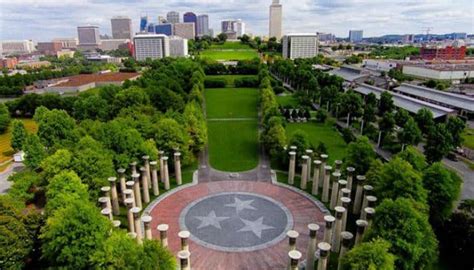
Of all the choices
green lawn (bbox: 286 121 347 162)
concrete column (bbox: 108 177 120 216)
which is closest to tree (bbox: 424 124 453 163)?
green lawn (bbox: 286 121 347 162)

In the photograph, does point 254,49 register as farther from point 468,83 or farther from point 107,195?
point 107,195

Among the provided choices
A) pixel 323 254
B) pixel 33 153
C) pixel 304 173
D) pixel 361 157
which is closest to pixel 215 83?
→ pixel 33 153

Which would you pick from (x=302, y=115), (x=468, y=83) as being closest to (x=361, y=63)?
(x=468, y=83)

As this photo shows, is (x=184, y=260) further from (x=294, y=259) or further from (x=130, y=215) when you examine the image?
(x=130, y=215)

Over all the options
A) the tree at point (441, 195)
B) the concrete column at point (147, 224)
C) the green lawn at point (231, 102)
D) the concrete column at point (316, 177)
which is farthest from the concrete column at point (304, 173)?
the green lawn at point (231, 102)

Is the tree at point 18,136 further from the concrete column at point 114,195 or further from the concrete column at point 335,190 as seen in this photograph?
the concrete column at point 335,190

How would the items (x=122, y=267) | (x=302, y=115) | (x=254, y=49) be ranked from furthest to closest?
1. (x=254, y=49)
2. (x=302, y=115)
3. (x=122, y=267)

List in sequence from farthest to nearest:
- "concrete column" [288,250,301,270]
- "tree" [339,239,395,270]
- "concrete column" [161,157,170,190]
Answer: "concrete column" [161,157,170,190] < "concrete column" [288,250,301,270] < "tree" [339,239,395,270]

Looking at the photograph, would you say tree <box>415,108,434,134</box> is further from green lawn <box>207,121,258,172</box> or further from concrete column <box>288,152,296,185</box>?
green lawn <box>207,121,258,172</box>
